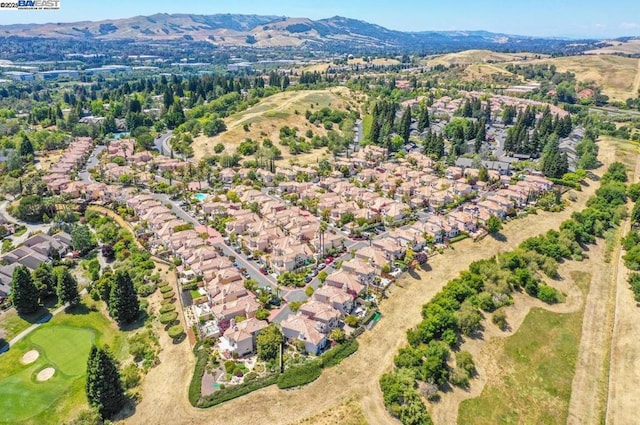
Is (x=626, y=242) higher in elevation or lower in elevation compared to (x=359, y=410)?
higher

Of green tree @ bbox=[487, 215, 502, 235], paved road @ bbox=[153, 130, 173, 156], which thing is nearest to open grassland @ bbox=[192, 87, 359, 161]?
paved road @ bbox=[153, 130, 173, 156]

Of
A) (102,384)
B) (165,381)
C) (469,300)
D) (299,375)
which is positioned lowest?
(165,381)

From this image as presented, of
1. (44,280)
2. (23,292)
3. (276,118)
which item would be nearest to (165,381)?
(23,292)

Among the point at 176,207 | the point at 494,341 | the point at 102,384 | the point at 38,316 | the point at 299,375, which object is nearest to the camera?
the point at 102,384

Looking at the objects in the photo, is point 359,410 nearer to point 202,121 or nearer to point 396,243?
point 396,243

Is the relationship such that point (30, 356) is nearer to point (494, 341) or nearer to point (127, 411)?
point (127, 411)

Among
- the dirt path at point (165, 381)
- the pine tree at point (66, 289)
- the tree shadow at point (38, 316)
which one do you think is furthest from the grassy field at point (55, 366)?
the dirt path at point (165, 381)

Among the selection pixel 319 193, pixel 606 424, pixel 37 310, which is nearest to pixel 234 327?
pixel 37 310
